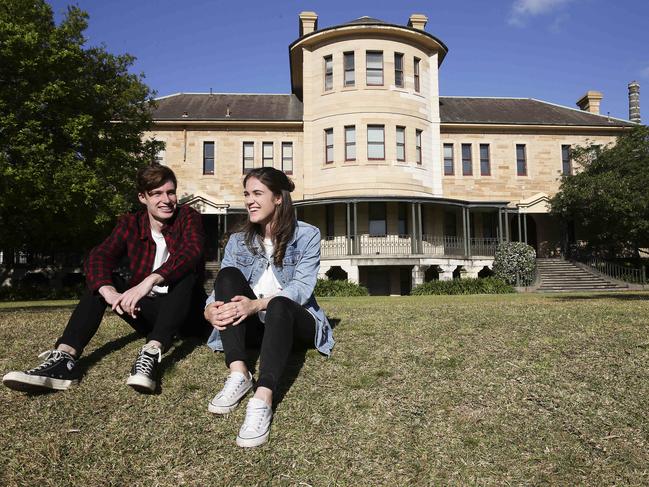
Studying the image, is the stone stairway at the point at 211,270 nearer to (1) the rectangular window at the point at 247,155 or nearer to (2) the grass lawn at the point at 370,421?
(1) the rectangular window at the point at 247,155

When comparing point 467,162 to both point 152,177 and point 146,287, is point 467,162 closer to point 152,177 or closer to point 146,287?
point 152,177

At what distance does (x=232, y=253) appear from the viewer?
421 centimetres

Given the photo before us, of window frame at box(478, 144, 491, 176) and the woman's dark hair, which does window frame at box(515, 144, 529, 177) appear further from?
the woman's dark hair

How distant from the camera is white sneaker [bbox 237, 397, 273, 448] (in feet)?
9.84

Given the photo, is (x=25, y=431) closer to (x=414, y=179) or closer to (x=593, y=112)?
(x=414, y=179)

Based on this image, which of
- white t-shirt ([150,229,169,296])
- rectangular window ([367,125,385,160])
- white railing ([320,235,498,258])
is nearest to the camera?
white t-shirt ([150,229,169,296])

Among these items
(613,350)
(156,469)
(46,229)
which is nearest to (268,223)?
(156,469)

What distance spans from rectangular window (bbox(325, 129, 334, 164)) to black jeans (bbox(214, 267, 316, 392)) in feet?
69.9

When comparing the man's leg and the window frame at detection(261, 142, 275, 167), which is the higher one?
the window frame at detection(261, 142, 275, 167)

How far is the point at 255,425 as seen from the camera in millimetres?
3039

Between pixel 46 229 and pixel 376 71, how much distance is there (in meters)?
16.2

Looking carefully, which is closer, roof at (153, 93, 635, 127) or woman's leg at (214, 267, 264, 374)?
woman's leg at (214, 267, 264, 374)

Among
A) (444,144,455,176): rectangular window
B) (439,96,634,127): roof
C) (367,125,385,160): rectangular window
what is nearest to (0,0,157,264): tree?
(367,125,385,160): rectangular window

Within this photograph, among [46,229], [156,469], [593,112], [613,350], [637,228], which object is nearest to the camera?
[156,469]
